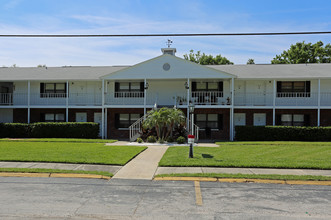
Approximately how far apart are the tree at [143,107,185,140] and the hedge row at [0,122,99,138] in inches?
194

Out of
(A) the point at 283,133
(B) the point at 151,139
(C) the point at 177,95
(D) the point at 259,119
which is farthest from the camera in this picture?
(C) the point at 177,95

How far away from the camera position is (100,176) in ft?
29.5

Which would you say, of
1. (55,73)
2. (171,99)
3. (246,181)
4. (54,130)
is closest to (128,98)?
(171,99)

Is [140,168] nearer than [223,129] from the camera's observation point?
Yes

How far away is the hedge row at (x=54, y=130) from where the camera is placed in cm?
2145

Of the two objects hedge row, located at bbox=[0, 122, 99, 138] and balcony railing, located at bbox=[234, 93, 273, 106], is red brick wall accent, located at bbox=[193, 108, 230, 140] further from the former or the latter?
hedge row, located at bbox=[0, 122, 99, 138]

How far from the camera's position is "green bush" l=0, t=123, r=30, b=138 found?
22.1 meters

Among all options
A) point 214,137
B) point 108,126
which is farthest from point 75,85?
point 214,137

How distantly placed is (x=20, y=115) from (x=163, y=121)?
14253 mm

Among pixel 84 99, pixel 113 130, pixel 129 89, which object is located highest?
pixel 129 89

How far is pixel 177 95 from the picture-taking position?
24016 mm

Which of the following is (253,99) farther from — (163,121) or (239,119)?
(163,121)

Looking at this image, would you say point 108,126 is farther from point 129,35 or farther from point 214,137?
point 129,35

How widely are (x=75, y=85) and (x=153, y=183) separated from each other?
19027mm
